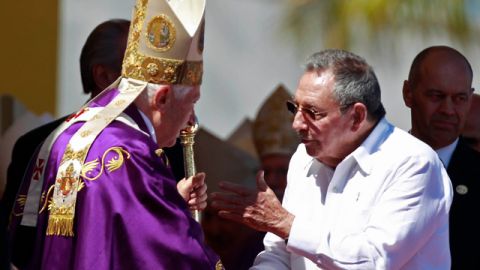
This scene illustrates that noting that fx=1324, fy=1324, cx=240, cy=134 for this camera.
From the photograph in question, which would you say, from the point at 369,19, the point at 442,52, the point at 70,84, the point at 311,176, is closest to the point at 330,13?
the point at 369,19

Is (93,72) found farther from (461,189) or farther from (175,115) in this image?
(461,189)

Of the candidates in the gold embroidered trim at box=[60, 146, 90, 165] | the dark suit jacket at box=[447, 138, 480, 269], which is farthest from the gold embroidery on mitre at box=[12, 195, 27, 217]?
the dark suit jacket at box=[447, 138, 480, 269]

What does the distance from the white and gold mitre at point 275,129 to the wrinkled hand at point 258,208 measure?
305 cm

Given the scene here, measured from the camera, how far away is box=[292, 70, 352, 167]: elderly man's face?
195 inches

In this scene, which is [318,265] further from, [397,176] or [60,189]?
[60,189]

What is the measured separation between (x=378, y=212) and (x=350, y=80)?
51cm

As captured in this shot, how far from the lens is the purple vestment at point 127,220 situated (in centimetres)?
455

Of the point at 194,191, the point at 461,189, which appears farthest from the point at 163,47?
the point at 461,189

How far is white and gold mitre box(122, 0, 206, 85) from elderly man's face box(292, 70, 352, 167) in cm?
41

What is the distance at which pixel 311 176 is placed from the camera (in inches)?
204

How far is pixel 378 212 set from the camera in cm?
480

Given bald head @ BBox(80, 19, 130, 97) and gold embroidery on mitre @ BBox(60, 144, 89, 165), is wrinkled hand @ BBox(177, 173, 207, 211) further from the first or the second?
bald head @ BBox(80, 19, 130, 97)

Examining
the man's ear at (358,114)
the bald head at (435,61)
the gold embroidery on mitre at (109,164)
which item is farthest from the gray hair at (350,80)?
the bald head at (435,61)

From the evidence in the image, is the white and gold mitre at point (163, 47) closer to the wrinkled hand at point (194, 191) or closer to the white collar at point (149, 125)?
the white collar at point (149, 125)
